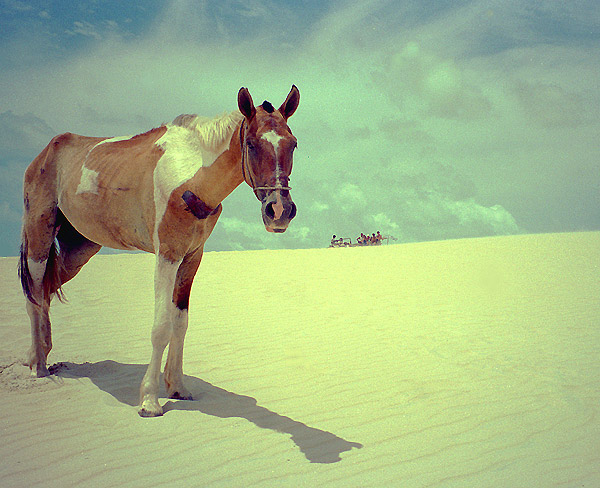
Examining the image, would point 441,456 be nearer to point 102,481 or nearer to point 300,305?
point 102,481

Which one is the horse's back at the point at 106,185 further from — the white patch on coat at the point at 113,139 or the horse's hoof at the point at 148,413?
the horse's hoof at the point at 148,413

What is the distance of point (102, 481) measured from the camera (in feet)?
10.6

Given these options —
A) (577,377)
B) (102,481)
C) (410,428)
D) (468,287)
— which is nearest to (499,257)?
(468,287)

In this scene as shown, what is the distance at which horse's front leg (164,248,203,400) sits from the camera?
481cm

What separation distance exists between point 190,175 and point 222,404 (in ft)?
7.99

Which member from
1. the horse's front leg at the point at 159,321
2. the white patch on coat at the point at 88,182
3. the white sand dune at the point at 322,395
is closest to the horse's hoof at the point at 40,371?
the white sand dune at the point at 322,395

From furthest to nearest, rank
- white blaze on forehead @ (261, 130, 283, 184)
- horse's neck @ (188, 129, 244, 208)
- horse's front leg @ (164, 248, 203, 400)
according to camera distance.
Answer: horse's front leg @ (164, 248, 203, 400) < horse's neck @ (188, 129, 244, 208) < white blaze on forehead @ (261, 130, 283, 184)

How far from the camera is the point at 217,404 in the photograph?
15.6 feet

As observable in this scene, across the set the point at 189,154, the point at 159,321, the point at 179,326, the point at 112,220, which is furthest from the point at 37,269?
the point at 189,154

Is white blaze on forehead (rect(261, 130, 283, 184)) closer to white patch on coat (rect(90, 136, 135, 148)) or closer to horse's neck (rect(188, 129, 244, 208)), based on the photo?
horse's neck (rect(188, 129, 244, 208))

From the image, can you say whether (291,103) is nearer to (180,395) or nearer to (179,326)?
(179,326)

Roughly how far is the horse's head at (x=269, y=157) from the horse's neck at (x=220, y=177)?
0.18 metres

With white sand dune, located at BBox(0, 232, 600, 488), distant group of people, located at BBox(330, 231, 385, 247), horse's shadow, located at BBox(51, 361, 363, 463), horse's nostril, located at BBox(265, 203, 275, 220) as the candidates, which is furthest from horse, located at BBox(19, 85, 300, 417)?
distant group of people, located at BBox(330, 231, 385, 247)

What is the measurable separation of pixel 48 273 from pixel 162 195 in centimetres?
269
